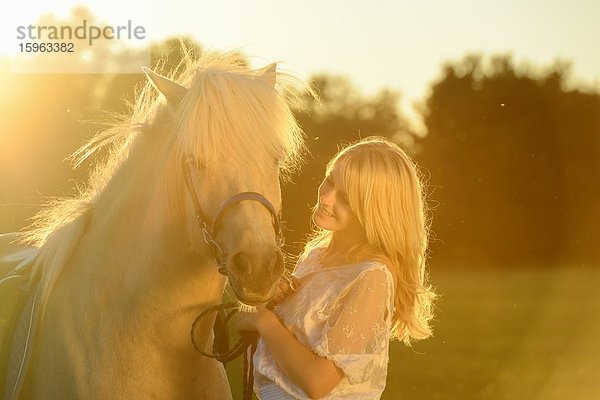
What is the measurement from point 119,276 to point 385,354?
112 centimetres

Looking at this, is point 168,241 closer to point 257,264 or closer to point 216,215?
point 216,215

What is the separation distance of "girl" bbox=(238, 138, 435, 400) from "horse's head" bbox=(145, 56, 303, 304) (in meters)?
0.29

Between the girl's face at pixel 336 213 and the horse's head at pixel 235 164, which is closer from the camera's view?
the horse's head at pixel 235 164

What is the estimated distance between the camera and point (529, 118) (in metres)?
47.2

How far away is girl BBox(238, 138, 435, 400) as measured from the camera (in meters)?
3.74

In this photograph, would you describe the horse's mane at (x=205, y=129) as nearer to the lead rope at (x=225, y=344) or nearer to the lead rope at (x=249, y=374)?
the lead rope at (x=225, y=344)

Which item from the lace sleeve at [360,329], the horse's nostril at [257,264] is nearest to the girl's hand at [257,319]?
the lace sleeve at [360,329]

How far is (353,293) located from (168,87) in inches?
42.8

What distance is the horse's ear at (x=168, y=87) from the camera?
13.0ft

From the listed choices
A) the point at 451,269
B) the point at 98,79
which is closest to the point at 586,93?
the point at 451,269

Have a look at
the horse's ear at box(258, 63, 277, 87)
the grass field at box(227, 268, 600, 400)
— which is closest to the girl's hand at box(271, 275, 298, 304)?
the horse's ear at box(258, 63, 277, 87)

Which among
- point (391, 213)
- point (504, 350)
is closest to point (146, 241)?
point (391, 213)

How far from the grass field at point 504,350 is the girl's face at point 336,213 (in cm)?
485

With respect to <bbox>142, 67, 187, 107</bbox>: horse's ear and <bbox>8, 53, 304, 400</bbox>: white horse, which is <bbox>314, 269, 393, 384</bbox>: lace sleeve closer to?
<bbox>8, 53, 304, 400</bbox>: white horse
